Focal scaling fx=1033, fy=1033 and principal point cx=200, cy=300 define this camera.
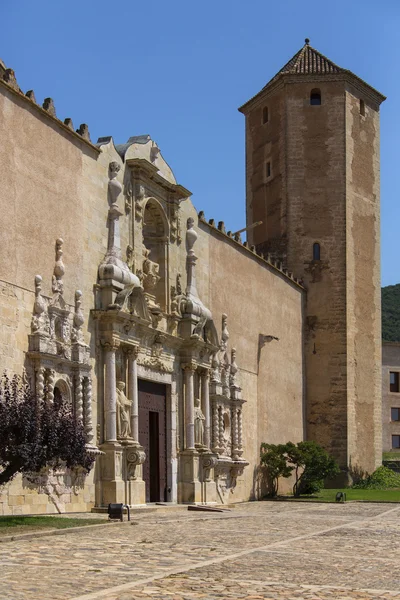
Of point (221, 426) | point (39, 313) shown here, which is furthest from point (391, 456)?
point (39, 313)

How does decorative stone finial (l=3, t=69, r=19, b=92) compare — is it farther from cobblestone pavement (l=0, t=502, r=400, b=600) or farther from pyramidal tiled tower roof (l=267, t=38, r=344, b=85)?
pyramidal tiled tower roof (l=267, t=38, r=344, b=85)

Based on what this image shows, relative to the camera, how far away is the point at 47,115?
2009 centimetres

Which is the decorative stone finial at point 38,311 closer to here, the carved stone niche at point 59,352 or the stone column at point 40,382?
the carved stone niche at point 59,352

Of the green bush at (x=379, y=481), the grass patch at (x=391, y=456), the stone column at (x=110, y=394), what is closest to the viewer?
the stone column at (x=110, y=394)

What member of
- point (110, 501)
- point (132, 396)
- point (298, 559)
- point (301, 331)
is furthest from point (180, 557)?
point (301, 331)

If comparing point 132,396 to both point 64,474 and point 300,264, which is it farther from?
point 300,264

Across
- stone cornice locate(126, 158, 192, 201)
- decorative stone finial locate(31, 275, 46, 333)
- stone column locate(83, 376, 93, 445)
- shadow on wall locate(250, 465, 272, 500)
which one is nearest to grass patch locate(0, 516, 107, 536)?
stone column locate(83, 376, 93, 445)

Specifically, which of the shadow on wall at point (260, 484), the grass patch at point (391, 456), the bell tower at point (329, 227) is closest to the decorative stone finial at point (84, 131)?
the shadow on wall at point (260, 484)

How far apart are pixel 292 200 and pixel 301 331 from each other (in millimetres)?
4770

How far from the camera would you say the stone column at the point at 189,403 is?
82.7 feet

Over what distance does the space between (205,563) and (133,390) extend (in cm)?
1178

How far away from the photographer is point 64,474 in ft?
63.1

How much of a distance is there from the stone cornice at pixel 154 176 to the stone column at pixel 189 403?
4.25 metres

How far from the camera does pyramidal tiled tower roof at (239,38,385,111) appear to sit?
3775 centimetres
